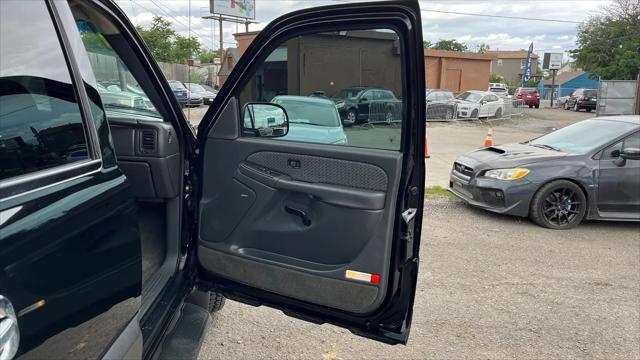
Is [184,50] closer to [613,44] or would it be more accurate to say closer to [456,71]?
[456,71]

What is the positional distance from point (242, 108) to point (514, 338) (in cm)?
255

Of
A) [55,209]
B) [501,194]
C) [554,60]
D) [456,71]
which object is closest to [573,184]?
[501,194]

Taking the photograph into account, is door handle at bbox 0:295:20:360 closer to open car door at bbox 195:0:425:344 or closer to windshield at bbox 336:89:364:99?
open car door at bbox 195:0:425:344

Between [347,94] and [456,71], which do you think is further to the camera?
[456,71]

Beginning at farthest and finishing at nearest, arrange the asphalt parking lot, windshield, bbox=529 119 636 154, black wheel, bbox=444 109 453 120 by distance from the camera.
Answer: black wheel, bbox=444 109 453 120
windshield, bbox=529 119 636 154
the asphalt parking lot

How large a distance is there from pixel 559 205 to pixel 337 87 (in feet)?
16.1

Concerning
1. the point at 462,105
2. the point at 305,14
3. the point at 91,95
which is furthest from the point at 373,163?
the point at 462,105

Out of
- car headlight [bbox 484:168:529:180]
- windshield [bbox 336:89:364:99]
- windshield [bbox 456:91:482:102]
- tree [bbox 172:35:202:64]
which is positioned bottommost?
car headlight [bbox 484:168:529:180]

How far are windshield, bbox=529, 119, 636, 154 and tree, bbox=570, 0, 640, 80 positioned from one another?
35030mm

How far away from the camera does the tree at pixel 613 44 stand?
36062 mm

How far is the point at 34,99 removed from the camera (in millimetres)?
1369

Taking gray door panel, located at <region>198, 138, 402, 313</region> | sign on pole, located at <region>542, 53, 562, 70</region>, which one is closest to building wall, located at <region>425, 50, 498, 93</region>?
sign on pole, located at <region>542, 53, 562, 70</region>

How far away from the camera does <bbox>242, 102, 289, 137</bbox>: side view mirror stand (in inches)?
97.5

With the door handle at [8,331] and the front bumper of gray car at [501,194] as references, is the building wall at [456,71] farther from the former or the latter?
the door handle at [8,331]
